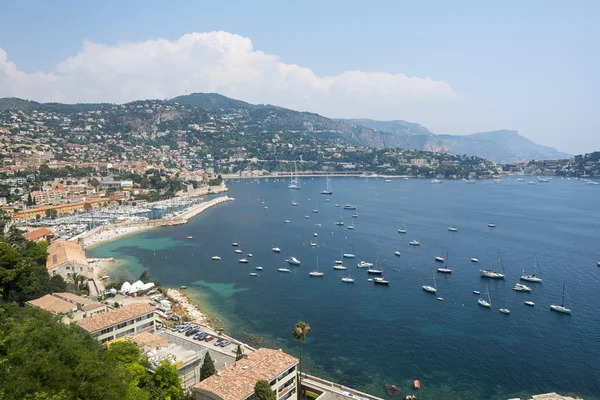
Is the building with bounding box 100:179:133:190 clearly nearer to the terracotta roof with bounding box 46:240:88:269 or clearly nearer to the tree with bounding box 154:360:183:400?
the terracotta roof with bounding box 46:240:88:269

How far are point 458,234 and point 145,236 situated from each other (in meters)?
45.9

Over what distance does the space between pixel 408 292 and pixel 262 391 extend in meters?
23.3

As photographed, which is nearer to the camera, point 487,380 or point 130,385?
point 130,385

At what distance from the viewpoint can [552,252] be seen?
47438 millimetres

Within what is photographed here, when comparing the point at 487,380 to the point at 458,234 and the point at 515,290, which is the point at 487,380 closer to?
the point at 515,290

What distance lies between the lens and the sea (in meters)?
23.4

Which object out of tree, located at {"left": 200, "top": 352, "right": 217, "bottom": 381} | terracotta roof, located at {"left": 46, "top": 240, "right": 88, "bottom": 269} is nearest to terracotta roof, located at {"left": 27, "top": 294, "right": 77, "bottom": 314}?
terracotta roof, located at {"left": 46, "top": 240, "right": 88, "bottom": 269}

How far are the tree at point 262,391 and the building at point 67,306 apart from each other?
14.0m

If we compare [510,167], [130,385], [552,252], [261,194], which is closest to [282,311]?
[130,385]

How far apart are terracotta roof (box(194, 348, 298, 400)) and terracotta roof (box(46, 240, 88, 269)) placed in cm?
2550

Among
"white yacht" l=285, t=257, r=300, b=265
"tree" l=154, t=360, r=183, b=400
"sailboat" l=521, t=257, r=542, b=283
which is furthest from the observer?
"white yacht" l=285, t=257, r=300, b=265

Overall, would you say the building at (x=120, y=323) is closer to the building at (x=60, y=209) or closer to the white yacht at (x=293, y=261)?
the white yacht at (x=293, y=261)

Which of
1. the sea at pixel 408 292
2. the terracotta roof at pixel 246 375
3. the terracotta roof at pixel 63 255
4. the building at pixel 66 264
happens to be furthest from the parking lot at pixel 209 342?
the terracotta roof at pixel 63 255

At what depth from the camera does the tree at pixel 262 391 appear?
1530 centimetres
